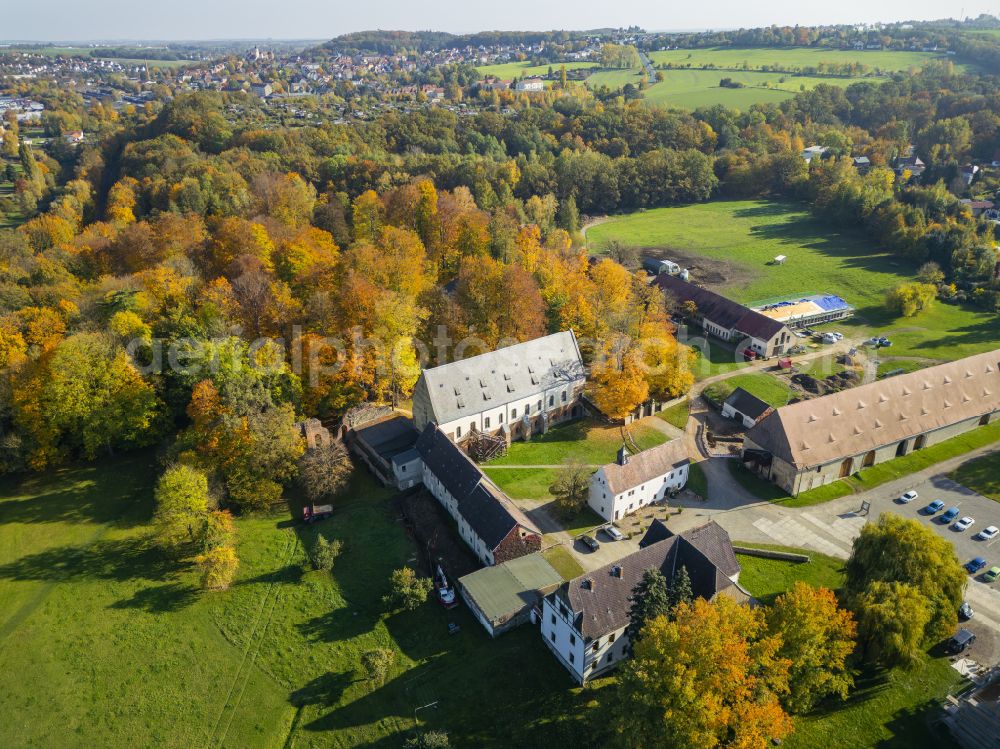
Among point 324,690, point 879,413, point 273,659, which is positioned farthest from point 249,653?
point 879,413

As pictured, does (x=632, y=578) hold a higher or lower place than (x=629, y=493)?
higher

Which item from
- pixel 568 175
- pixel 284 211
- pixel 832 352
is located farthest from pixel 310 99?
pixel 832 352

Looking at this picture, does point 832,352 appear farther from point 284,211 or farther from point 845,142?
point 845,142

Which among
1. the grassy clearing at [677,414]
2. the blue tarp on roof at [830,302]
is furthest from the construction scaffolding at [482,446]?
the blue tarp on roof at [830,302]

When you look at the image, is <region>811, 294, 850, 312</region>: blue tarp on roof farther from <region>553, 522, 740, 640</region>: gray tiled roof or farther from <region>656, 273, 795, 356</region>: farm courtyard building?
<region>553, 522, 740, 640</region>: gray tiled roof

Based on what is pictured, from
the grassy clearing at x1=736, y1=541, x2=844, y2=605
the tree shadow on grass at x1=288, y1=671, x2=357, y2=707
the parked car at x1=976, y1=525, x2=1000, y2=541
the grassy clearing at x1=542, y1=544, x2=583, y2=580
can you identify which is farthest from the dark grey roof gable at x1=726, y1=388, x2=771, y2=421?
the tree shadow on grass at x1=288, y1=671, x2=357, y2=707

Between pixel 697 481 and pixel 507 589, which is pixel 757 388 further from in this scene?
pixel 507 589
